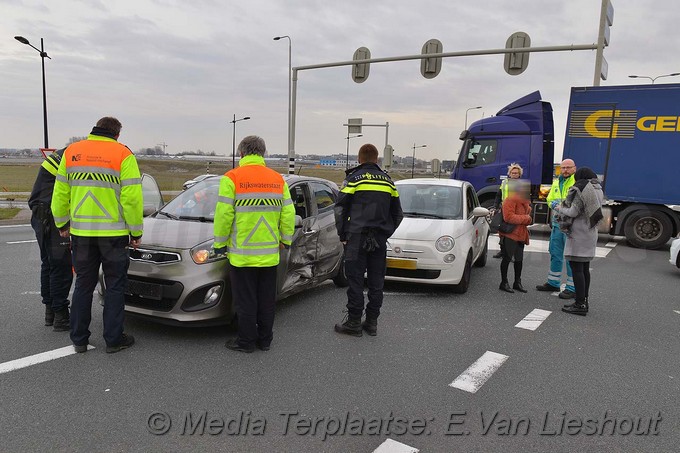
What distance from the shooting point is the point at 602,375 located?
4055 mm

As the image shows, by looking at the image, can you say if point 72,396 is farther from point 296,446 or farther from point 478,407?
point 478,407

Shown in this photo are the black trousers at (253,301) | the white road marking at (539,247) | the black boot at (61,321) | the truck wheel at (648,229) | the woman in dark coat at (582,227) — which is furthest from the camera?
the truck wheel at (648,229)

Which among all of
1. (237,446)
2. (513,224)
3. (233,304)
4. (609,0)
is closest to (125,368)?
(233,304)

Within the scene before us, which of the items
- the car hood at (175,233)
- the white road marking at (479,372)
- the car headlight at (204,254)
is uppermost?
the car hood at (175,233)

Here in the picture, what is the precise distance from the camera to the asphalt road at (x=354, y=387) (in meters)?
2.96

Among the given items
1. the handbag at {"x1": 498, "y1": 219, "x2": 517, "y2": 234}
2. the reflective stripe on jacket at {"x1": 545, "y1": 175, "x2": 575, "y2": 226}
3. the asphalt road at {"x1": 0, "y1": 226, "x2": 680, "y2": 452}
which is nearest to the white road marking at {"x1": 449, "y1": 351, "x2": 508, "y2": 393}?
the asphalt road at {"x1": 0, "y1": 226, "x2": 680, "y2": 452}

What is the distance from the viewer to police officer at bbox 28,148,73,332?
14.3 feet

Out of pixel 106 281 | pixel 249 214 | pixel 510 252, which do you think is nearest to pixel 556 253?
pixel 510 252

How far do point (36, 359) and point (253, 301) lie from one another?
1.81m

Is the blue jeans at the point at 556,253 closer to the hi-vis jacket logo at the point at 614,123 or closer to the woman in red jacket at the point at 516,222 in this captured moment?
the woman in red jacket at the point at 516,222

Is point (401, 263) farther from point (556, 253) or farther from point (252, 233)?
point (252, 233)

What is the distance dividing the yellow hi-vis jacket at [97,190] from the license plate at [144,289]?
54 cm

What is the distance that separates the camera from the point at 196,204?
5250mm

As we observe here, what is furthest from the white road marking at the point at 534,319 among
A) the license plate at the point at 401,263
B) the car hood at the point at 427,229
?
the license plate at the point at 401,263
